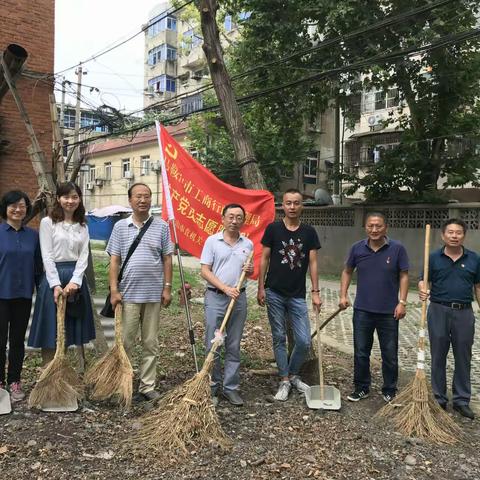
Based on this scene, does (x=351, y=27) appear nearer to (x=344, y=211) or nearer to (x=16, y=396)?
(x=344, y=211)

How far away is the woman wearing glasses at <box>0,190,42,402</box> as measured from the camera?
12.9 ft

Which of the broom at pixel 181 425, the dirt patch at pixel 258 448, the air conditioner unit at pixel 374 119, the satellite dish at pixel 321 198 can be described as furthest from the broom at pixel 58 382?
the air conditioner unit at pixel 374 119

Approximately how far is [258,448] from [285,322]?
1248 millimetres

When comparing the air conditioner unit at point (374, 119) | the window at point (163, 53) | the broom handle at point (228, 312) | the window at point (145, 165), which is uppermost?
the window at point (163, 53)

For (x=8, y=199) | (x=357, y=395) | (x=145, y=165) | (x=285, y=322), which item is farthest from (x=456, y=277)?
(x=145, y=165)

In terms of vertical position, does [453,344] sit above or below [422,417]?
above

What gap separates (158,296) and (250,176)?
2141mm

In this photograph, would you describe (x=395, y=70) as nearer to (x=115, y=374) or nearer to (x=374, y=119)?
(x=374, y=119)

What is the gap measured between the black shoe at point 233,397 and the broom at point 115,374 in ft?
2.69

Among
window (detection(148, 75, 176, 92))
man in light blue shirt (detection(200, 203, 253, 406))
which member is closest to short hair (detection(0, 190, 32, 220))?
man in light blue shirt (detection(200, 203, 253, 406))

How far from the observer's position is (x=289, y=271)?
171 inches

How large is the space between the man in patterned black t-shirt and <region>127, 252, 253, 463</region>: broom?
935mm

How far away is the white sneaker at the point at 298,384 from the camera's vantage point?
449cm

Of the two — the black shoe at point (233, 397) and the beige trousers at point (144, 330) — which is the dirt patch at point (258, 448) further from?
the beige trousers at point (144, 330)
